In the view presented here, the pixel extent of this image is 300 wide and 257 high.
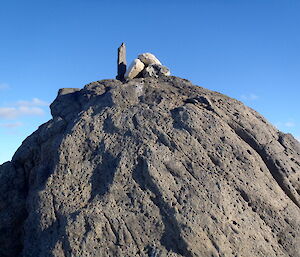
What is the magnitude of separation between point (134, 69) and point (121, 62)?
1341 mm

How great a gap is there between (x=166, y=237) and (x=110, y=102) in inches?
220

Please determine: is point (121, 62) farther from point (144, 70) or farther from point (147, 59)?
point (144, 70)

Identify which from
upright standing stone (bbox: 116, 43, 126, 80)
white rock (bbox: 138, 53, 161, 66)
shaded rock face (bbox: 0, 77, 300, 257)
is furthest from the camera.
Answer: upright standing stone (bbox: 116, 43, 126, 80)

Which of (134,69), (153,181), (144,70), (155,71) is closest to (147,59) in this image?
(144,70)

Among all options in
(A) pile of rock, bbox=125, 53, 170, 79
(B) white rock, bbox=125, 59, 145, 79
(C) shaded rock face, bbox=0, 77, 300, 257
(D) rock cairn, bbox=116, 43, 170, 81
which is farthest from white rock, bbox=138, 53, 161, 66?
(C) shaded rock face, bbox=0, 77, 300, 257

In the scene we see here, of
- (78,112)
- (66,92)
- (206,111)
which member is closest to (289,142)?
(206,111)

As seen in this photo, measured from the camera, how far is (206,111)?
591 inches

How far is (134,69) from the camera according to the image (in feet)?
57.4

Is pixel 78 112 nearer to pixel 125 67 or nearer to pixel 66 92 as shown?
pixel 66 92

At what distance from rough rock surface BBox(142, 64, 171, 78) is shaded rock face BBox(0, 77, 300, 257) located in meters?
1.27

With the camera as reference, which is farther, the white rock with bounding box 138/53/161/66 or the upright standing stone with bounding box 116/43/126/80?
the upright standing stone with bounding box 116/43/126/80

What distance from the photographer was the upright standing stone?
18359 mm

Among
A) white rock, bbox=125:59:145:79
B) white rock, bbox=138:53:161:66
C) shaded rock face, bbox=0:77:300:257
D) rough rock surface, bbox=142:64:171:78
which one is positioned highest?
white rock, bbox=138:53:161:66

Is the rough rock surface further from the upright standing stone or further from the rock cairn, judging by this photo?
the upright standing stone
